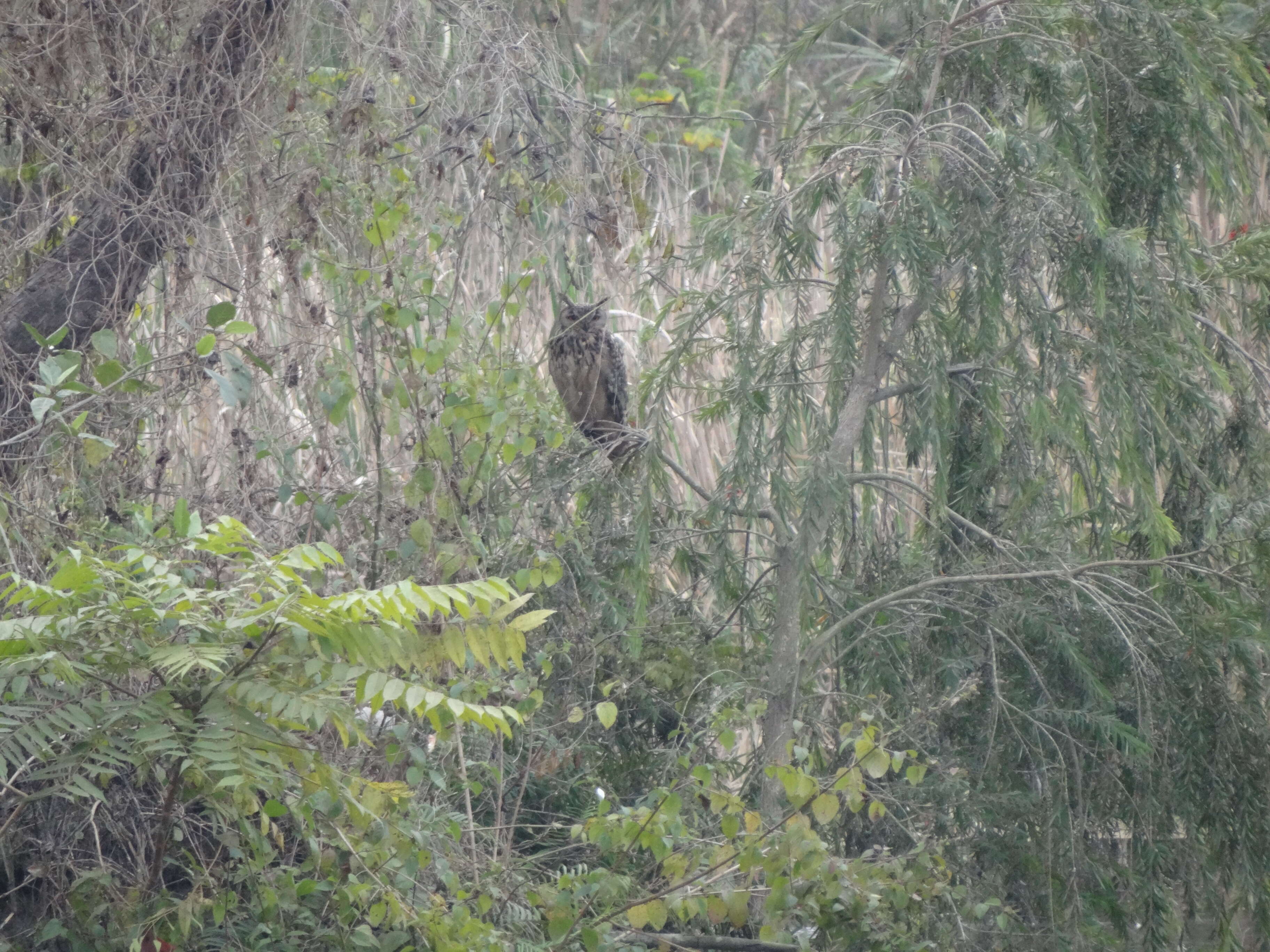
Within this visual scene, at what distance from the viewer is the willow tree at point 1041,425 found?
102 inches

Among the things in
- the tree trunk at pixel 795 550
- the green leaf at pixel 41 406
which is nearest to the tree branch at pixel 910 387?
the tree trunk at pixel 795 550

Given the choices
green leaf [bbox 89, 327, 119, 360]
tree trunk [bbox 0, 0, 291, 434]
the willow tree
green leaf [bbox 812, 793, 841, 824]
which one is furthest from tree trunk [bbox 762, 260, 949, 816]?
tree trunk [bbox 0, 0, 291, 434]

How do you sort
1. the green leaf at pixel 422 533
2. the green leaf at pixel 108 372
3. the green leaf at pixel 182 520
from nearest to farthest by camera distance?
the green leaf at pixel 182 520
the green leaf at pixel 108 372
the green leaf at pixel 422 533

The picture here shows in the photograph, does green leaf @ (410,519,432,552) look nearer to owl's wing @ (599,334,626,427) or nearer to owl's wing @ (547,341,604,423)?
owl's wing @ (547,341,604,423)

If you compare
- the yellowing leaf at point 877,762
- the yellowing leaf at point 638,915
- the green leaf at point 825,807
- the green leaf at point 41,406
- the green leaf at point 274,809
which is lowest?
the yellowing leaf at point 638,915

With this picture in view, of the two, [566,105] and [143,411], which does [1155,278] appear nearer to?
[566,105]

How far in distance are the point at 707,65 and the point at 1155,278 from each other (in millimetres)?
6094

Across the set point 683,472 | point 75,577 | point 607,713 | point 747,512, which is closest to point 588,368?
point 683,472

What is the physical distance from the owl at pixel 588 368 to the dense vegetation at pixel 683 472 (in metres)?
0.59

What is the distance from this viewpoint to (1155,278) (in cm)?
258

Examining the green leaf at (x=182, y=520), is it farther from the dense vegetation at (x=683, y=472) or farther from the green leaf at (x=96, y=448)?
the green leaf at (x=96, y=448)

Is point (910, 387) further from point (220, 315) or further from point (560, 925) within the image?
point (220, 315)

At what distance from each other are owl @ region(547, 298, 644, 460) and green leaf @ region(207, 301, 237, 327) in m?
1.94

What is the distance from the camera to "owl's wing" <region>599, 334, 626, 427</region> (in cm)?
411
